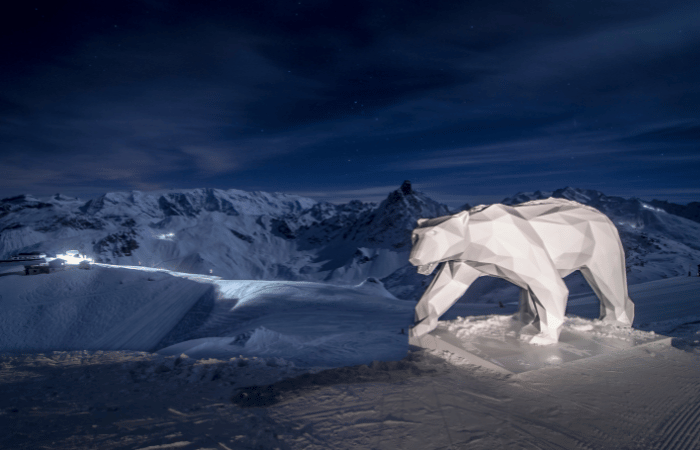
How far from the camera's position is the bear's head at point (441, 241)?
5.21 m

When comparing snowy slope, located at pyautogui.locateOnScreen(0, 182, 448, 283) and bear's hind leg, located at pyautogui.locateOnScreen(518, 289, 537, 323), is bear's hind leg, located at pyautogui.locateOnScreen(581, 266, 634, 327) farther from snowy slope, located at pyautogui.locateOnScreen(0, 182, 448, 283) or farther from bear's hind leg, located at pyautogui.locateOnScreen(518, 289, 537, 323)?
snowy slope, located at pyautogui.locateOnScreen(0, 182, 448, 283)

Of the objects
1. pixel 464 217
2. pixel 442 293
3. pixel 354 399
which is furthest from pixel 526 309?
pixel 354 399

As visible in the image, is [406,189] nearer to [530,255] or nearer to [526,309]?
[526,309]

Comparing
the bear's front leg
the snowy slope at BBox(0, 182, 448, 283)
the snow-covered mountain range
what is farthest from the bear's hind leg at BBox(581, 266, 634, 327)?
the snowy slope at BBox(0, 182, 448, 283)

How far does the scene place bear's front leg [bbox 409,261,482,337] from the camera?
569cm

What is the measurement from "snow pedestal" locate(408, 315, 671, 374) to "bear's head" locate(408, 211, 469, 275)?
1435 millimetres

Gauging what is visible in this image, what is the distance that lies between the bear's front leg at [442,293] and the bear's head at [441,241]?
46 centimetres

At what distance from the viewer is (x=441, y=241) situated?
17.1 feet

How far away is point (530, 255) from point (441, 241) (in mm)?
1421

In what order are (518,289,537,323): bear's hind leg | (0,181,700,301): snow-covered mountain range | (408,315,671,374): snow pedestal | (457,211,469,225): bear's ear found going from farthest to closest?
(0,181,700,301): snow-covered mountain range
(518,289,537,323): bear's hind leg
(457,211,469,225): bear's ear
(408,315,671,374): snow pedestal

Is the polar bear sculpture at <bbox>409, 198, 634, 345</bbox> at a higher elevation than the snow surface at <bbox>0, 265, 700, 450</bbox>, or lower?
higher

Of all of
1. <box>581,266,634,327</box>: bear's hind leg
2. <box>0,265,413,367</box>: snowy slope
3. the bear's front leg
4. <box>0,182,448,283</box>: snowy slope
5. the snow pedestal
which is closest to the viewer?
the snow pedestal

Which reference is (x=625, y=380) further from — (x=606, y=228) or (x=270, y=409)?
(x=270, y=409)

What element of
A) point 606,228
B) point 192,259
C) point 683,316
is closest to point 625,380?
point 606,228
